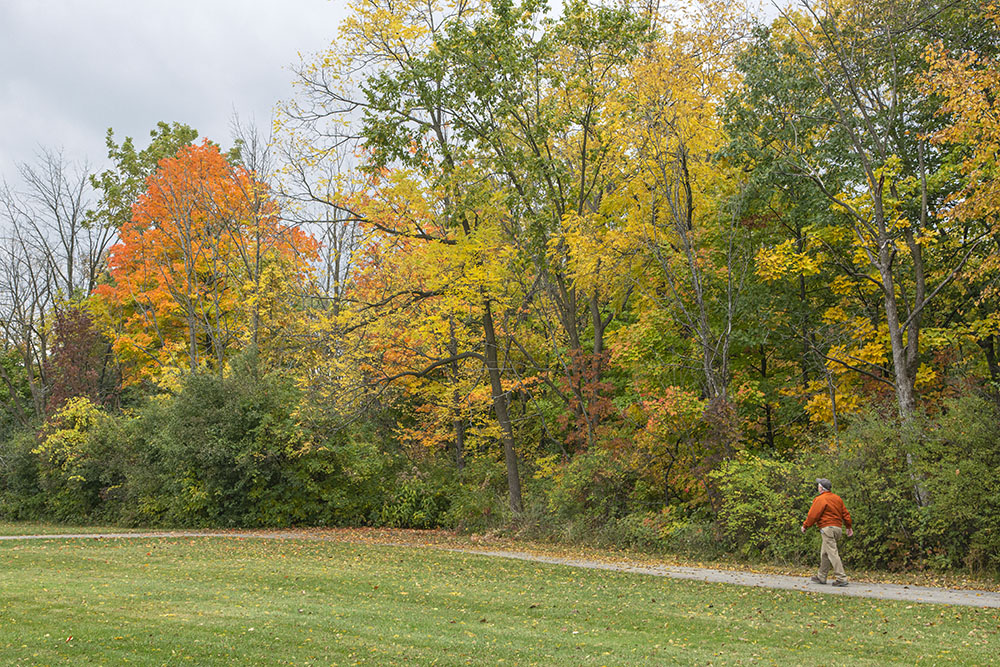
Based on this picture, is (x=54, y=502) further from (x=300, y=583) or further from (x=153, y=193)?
Result: (x=300, y=583)

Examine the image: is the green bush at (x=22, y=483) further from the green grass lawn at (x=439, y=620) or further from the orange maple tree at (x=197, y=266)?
the green grass lawn at (x=439, y=620)

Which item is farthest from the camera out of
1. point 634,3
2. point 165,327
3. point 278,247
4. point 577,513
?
point 165,327

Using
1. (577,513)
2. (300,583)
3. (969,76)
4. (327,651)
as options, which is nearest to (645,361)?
(577,513)

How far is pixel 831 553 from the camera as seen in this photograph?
12.0 metres

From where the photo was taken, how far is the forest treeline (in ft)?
51.4

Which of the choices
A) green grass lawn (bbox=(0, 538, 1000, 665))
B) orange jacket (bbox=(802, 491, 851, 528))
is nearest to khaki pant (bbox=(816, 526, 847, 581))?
orange jacket (bbox=(802, 491, 851, 528))

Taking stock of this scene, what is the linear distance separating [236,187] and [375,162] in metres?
12.2

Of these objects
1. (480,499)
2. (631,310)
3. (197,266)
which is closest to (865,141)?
(631,310)

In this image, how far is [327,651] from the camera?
7.30m

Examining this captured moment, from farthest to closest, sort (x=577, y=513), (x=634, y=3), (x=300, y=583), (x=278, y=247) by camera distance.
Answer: (x=278, y=247) → (x=634, y=3) → (x=577, y=513) → (x=300, y=583)

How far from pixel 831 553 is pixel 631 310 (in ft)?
42.7

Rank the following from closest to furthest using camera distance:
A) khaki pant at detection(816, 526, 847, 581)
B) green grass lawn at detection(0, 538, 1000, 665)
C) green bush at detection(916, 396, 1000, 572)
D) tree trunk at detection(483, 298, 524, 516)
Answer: green grass lawn at detection(0, 538, 1000, 665), khaki pant at detection(816, 526, 847, 581), green bush at detection(916, 396, 1000, 572), tree trunk at detection(483, 298, 524, 516)

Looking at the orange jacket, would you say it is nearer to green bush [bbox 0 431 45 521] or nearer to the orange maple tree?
the orange maple tree

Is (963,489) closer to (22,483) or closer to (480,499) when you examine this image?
(480,499)
